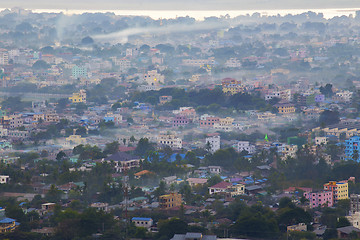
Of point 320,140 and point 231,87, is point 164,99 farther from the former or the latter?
point 320,140

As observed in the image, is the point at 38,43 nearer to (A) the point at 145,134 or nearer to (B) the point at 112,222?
(A) the point at 145,134

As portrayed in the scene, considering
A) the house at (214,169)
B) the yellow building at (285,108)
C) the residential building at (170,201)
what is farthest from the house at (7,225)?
the yellow building at (285,108)

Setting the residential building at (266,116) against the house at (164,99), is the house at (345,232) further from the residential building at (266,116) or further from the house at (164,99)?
the house at (164,99)

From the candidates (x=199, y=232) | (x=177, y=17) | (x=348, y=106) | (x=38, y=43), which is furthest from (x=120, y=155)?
(x=177, y=17)

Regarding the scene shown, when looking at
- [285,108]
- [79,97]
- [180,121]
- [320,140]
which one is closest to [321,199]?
[320,140]

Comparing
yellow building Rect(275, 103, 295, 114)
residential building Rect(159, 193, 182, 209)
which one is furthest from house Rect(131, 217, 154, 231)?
yellow building Rect(275, 103, 295, 114)

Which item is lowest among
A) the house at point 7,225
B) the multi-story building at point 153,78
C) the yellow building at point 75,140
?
the yellow building at point 75,140
